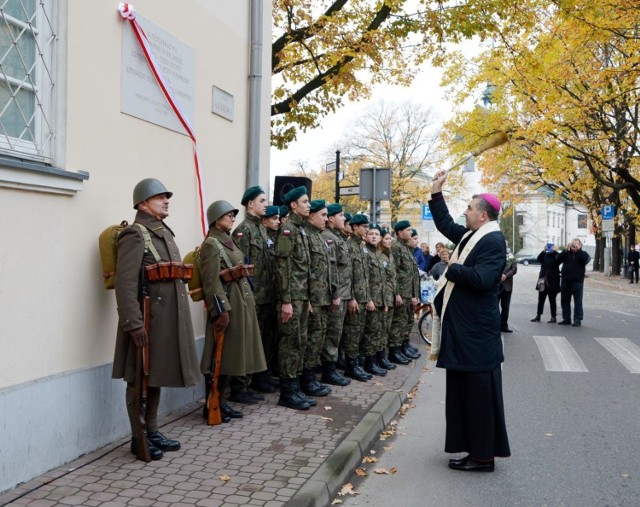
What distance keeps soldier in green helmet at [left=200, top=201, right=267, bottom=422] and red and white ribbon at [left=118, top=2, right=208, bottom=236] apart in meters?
0.89

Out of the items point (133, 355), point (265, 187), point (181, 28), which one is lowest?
point (133, 355)

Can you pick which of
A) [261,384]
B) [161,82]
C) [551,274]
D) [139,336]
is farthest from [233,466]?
[551,274]

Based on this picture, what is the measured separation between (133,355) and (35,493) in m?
1.11

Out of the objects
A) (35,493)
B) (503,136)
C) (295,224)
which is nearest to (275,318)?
(295,224)

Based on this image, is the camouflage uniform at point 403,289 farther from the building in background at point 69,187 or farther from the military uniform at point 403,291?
the building in background at point 69,187

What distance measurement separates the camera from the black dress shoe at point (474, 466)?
520 centimetres

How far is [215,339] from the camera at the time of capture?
239 inches

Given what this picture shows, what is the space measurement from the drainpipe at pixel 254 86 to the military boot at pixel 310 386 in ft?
8.31

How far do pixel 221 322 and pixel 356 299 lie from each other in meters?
2.93

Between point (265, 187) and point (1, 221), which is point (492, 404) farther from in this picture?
point (265, 187)

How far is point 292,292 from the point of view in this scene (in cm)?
679

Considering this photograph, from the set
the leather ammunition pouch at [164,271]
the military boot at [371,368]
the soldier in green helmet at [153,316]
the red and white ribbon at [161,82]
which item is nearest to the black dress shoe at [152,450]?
the soldier in green helmet at [153,316]

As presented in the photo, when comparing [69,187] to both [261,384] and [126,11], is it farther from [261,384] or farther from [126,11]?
[261,384]

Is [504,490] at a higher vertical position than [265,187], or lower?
lower
